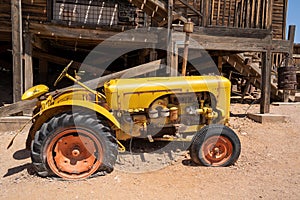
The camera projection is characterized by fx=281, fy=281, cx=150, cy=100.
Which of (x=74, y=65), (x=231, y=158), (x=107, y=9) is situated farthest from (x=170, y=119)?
(x=107, y=9)

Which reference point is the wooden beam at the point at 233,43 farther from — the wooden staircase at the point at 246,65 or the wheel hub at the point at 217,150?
the wheel hub at the point at 217,150

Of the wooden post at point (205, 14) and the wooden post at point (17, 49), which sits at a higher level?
the wooden post at point (205, 14)

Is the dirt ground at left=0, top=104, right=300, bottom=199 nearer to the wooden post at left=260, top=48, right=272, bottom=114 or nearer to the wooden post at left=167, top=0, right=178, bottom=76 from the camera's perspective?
the wooden post at left=167, top=0, right=178, bottom=76

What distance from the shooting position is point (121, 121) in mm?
4227

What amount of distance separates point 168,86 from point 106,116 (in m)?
1.08

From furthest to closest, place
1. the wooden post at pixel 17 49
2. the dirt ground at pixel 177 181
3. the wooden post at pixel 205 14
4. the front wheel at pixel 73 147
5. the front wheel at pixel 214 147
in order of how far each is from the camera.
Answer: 1. the wooden post at pixel 205 14
2. the wooden post at pixel 17 49
3. the front wheel at pixel 214 147
4. the front wheel at pixel 73 147
5. the dirt ground at pixel 177 181

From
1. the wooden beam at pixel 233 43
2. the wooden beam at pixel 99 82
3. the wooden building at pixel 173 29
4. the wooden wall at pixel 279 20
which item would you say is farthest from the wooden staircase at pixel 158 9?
the wooden wall at pixel 279 20

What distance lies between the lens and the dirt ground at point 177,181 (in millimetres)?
3291

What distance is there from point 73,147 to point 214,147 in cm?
201

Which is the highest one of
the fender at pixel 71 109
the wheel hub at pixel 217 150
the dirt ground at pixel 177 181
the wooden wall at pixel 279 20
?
the wooden wall at pixel 279 20

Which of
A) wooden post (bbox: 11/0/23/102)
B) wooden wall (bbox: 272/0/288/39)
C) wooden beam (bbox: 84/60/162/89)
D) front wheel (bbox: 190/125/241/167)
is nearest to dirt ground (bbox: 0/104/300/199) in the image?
front wheel (bbox: 190/125/241/167)

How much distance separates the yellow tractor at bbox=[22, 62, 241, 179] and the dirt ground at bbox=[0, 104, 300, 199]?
22 cm

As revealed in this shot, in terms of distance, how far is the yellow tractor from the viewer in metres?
3.65

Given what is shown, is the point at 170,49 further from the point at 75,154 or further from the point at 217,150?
the point at 75,154
